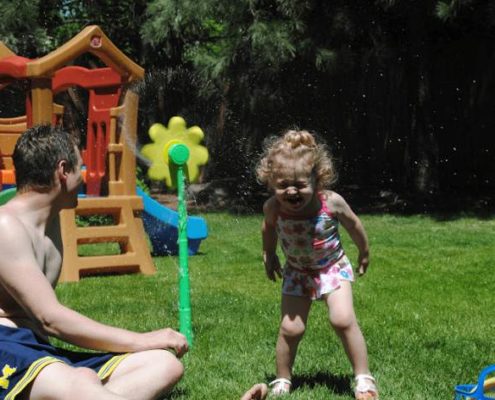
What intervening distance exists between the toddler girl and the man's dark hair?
101 cm

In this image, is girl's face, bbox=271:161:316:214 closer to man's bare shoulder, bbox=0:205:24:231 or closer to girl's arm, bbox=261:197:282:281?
girl's arm, bbox=261:197:282:281

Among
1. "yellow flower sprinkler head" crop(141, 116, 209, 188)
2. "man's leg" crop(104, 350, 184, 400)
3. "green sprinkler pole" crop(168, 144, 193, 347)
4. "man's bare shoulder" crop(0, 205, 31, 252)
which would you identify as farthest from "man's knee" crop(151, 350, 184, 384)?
"yellow flower sprinkler head" crop(141, 116, 209, 188)

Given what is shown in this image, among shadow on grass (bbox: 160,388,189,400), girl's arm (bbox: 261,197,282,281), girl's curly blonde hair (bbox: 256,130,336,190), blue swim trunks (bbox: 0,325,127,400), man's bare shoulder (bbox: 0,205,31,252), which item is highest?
girl's curly blonde hair (bbox: 256,130,336,190)

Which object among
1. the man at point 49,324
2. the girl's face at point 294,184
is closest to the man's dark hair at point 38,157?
the man at point 49,324

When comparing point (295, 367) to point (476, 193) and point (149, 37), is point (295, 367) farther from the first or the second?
point (476, 193)

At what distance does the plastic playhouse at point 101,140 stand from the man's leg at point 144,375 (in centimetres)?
392

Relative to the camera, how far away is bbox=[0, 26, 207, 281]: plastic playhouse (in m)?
6.85

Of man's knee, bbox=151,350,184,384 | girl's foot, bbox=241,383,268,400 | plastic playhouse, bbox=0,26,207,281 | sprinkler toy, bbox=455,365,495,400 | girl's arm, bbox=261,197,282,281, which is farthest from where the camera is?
plastic playhouse, bbox=0,26,207,281

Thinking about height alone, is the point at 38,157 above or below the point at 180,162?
above

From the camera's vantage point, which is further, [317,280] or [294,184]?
[317,280]

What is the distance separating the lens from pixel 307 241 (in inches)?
143

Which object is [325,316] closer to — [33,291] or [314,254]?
[314,254]

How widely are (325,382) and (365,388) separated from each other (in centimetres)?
34

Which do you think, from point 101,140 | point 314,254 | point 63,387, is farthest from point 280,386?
point 101,140
